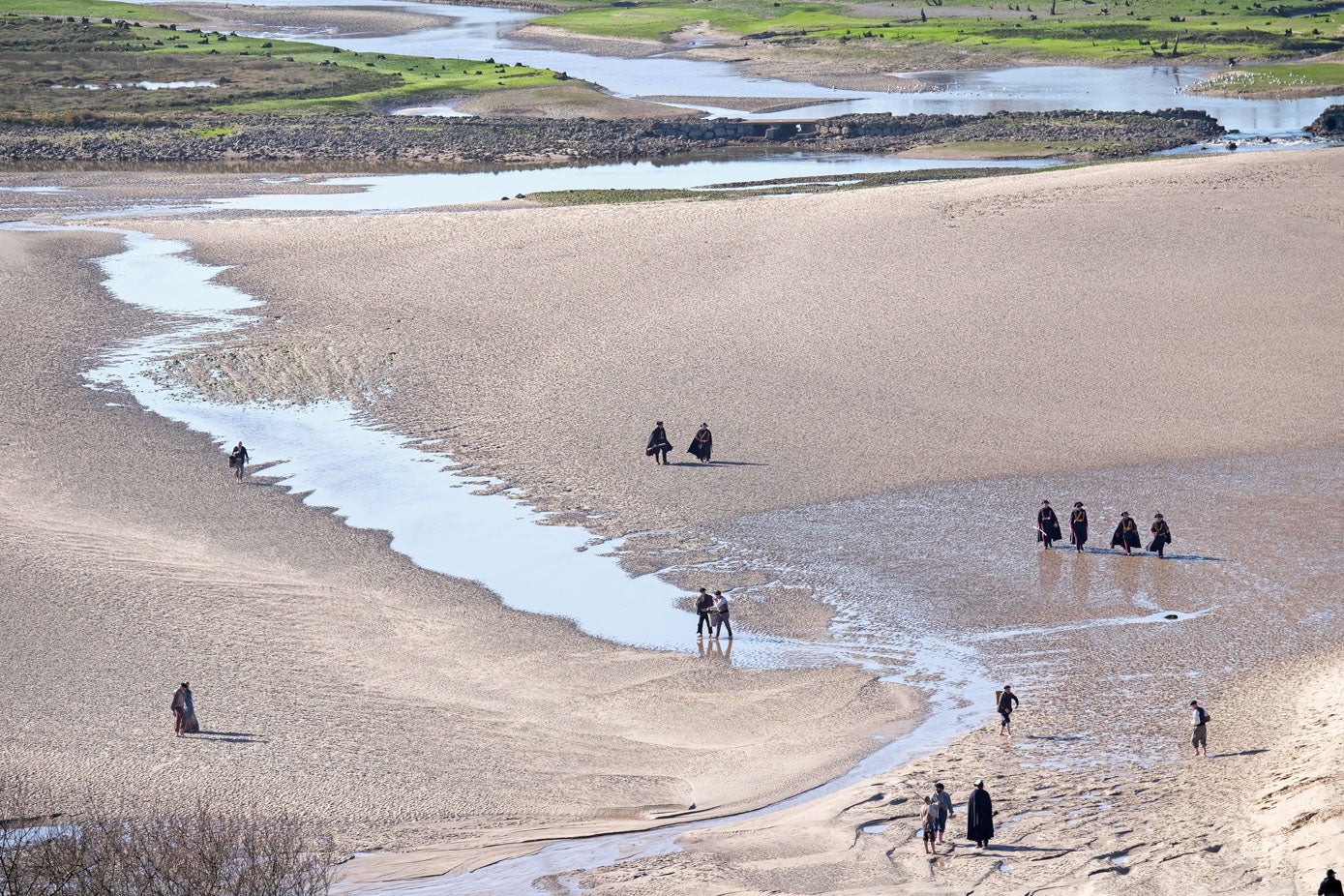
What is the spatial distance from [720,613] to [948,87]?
281ft

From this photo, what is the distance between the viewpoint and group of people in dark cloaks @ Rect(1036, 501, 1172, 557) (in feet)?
94.4

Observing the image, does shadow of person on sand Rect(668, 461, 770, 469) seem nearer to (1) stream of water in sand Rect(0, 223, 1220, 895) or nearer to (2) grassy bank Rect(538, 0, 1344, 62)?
(1) stream of water in sand Rect(0, 223, 1220, 895)

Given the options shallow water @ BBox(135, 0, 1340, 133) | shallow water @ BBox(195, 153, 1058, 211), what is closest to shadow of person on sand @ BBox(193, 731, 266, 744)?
shallow water @ BBox(195, 153, 1058, 211)

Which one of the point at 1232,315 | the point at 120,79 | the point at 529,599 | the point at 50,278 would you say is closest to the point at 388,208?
the point at 50,278

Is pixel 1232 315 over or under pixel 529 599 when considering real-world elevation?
over

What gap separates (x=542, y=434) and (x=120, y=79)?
8888 cm

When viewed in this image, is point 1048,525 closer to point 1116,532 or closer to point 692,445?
point 1116,532

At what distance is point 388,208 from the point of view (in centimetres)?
6538

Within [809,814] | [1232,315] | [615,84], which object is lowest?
[809,814]

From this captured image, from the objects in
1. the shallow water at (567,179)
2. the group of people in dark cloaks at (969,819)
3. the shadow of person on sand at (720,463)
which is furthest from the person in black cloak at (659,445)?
the shallow water at (567,179)

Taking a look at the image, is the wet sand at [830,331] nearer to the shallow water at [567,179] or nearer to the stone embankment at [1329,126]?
the shallow water at [567,179]

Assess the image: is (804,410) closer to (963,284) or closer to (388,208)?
(963,284)

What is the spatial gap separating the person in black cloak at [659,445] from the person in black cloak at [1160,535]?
10812 mm

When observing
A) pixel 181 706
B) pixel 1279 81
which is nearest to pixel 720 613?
pixel 181 706
